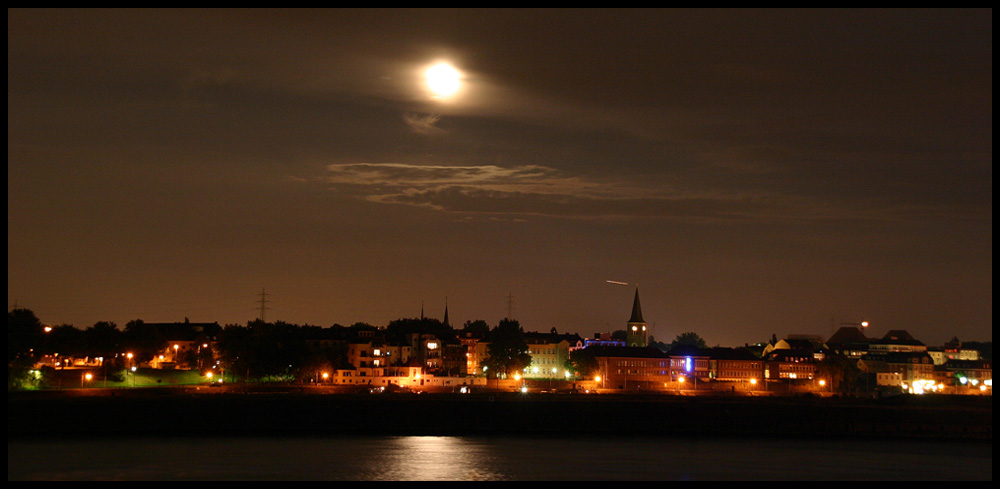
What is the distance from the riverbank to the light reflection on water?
24.6 ft

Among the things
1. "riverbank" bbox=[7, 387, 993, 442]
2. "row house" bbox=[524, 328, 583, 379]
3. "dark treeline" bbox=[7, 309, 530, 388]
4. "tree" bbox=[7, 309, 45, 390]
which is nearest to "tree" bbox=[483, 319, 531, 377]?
"dark treeline" bbox=[7, 309, 530, 388]

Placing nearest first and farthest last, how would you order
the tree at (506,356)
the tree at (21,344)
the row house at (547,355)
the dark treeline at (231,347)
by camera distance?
the tree at (21,344) < the dark treeline at (231,347) < the tree at (506,356) < the row house at (547,355)

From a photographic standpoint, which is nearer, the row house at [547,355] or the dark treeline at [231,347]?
the dark treeline at [231,347]

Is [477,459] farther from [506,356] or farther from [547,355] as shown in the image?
[547,355]

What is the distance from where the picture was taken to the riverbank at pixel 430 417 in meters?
75.6

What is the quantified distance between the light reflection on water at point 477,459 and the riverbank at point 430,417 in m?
7.49

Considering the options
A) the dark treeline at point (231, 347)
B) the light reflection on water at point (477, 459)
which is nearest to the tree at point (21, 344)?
Result: the dark treeline at point (231, 347)

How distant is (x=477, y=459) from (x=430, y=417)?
2770 centimetres

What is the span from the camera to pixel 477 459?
58.6 metres

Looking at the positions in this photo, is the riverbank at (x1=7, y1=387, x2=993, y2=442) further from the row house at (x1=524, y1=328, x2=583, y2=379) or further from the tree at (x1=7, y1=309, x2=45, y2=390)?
the row house at (x1=524, y1=328, x2=583, y2=379)

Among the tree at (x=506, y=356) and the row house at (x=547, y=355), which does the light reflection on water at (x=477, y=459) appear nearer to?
the tree at (x=506, y=356)

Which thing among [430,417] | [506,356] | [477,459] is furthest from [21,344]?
[506,356]
